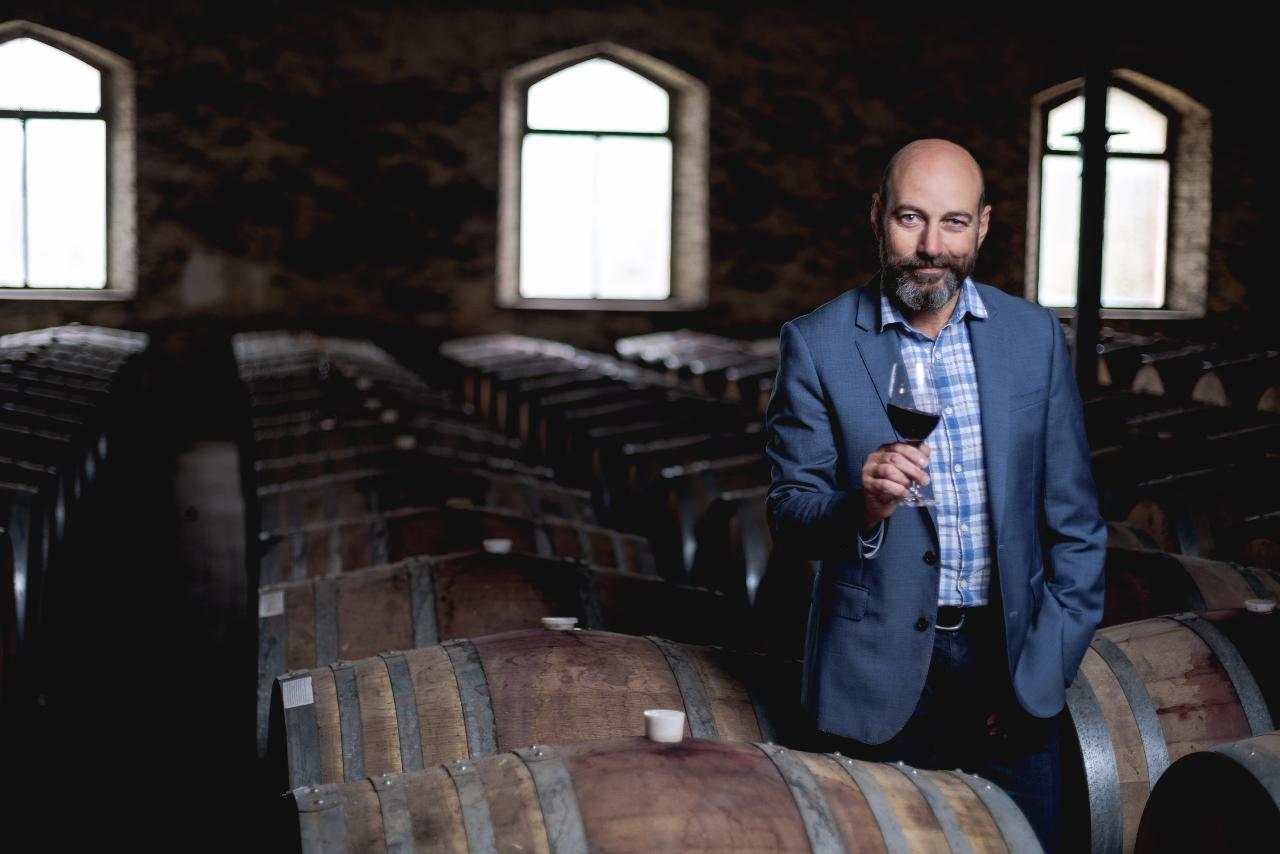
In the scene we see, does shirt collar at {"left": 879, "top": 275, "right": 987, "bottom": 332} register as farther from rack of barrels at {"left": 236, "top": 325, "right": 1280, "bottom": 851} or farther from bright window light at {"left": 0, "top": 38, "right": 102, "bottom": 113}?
bright window light at {"left": 0, "top": 38, "right": 102, "bottom": 113}

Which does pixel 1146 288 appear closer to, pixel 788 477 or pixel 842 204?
pixel 842 204

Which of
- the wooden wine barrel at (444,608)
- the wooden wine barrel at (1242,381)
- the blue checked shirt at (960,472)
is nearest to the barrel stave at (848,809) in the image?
the blue checked shirt at (960,472)

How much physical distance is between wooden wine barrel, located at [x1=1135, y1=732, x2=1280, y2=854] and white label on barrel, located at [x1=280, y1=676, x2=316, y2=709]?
4.20 ft

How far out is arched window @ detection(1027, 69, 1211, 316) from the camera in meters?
15.6

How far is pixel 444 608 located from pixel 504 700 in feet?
2.49

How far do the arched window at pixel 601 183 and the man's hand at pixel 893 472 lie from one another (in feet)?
41.6

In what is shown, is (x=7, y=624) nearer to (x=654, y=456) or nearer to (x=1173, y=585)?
(x=654, y=456)

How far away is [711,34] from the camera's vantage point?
14.5m

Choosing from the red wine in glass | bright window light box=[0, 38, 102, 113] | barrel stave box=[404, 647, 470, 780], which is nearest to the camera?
the red wine in glass

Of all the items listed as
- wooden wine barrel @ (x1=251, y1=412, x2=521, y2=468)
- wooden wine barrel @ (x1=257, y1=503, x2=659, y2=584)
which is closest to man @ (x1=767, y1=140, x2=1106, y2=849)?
wooden wine barrel @ (x1=257, y1=503, x2=659, y2=584)

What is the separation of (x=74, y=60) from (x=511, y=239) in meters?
4.37

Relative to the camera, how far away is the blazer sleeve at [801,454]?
2.10 metres

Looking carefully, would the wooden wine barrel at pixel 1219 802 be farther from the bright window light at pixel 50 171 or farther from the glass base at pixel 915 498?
the bright window light at pixel 50 171

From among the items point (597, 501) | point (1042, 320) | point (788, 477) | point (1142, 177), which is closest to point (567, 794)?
point (788, 477)
